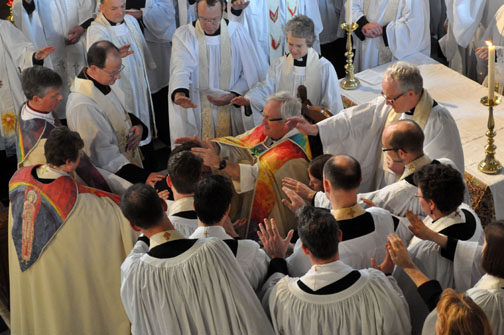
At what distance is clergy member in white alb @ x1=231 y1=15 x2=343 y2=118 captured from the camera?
580 centimetres

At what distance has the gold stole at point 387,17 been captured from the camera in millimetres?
6977

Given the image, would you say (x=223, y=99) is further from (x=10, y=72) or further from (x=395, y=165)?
(x=395, y=165)

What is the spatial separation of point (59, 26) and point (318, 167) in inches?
154

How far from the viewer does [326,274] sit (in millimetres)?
3094

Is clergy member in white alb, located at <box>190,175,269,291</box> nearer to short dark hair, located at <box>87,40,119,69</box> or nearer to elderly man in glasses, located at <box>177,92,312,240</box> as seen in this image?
elderly man in glasses, located at <box>177,92,312,240</box>

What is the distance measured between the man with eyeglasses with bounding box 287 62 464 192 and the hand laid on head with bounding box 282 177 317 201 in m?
0.50

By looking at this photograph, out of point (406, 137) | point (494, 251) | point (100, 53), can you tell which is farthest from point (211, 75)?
point (494, 251)

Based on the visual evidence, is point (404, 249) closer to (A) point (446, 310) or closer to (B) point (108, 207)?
(A) point (446, 310)

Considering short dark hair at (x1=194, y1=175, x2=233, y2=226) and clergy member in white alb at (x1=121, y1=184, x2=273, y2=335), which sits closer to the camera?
clergy member in white alb at (x1=121, y1=184, x2=273, y2=335)

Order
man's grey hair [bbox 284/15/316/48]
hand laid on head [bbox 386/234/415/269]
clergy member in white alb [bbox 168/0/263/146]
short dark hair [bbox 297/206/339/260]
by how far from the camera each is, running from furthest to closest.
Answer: clergy member in white alb [bbox 168/0/263/146], man's grey hair [bbox 284/15/316/48], hand laid on head [bbox 386/234/415/269], short dark hair [bbox 297/206/339/260]

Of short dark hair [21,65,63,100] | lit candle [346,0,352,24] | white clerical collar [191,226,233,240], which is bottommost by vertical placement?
white clerical collar [191,226,233,240]

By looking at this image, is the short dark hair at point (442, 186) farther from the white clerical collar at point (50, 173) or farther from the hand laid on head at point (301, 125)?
the white clerical collar at point (50, 173)

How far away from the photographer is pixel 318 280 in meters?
3.11

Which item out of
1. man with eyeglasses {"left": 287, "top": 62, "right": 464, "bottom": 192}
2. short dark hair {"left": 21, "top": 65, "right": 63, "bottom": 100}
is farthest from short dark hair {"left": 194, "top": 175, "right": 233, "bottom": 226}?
short dark hair {"left": 21, "top": 65, "right": 63, "bottom": 100}
